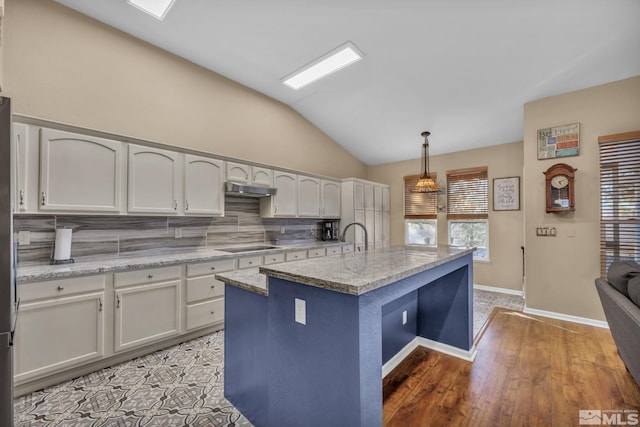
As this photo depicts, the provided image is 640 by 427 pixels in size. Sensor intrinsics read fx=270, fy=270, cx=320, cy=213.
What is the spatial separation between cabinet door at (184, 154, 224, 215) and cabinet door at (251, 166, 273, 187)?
1.61ft

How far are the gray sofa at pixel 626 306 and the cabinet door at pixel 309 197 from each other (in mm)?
3551

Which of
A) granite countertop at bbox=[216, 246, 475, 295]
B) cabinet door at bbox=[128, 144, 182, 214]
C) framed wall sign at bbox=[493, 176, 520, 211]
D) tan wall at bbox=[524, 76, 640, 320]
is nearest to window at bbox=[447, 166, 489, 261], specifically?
framed wall sign at bbox=[493, 176, 520, 211]

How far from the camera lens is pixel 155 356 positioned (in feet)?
8.48

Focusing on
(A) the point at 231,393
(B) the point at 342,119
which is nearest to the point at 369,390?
(A) the point at 231,393

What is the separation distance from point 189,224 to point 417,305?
2.90 m

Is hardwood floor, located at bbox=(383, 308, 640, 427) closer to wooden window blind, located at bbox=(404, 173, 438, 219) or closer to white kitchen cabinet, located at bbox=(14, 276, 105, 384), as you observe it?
white kitchen cabinet, located at bbox=(14, 276, 105, 384)

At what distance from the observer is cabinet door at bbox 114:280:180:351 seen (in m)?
2.40

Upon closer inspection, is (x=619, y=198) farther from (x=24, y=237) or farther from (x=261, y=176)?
(x=24, y=237)

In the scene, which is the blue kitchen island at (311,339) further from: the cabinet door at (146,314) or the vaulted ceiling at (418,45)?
the vaulted ceiling at (418,45)

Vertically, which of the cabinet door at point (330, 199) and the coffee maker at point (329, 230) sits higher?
the cabinet door at point (330, 199)

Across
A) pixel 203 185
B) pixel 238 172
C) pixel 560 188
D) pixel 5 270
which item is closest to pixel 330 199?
pixel 238 172

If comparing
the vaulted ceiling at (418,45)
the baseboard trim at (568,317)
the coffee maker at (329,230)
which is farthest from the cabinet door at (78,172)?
the baseboard trim at (568,317)

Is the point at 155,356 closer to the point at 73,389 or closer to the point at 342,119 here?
the point at 73,389

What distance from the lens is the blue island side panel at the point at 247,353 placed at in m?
1.63
